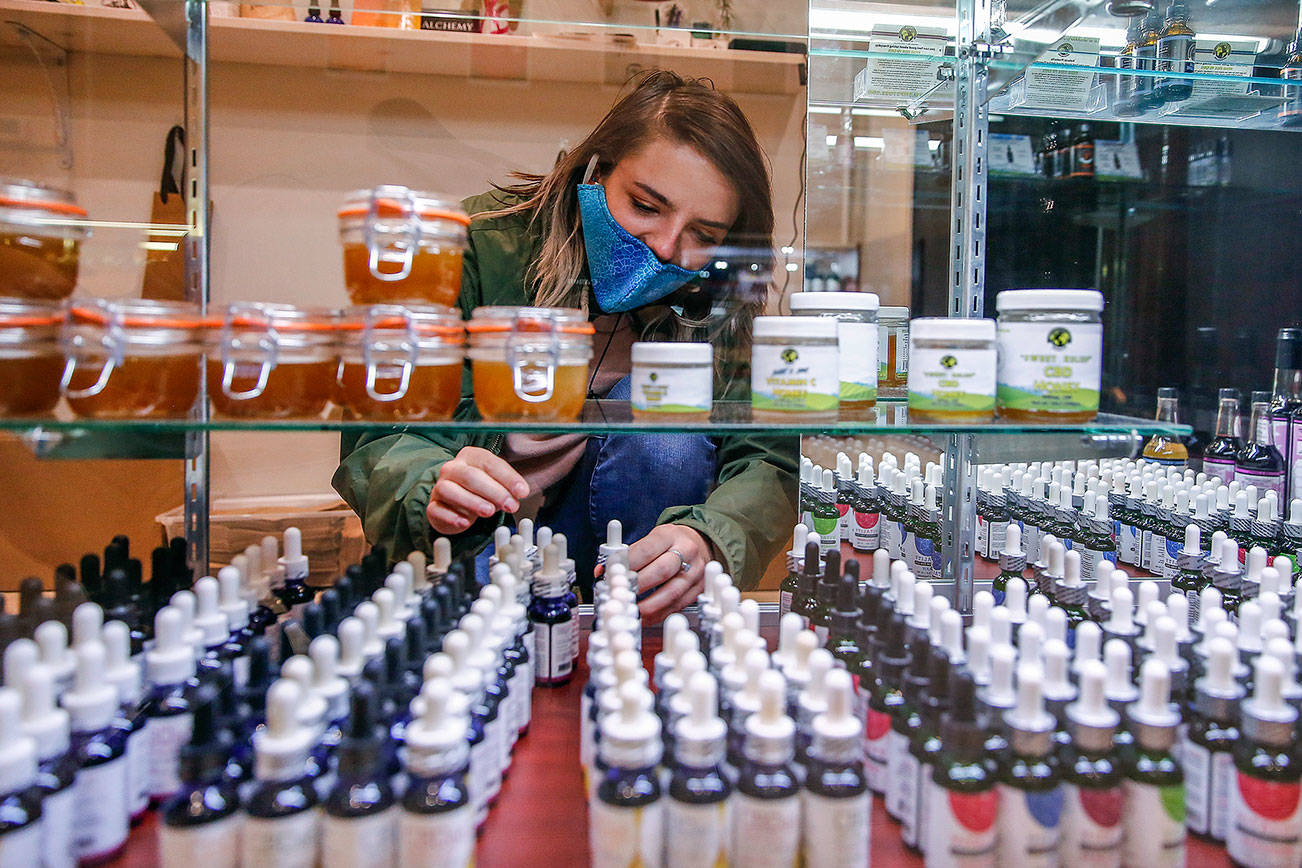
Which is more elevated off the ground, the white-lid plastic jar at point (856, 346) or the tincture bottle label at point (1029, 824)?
the white-lid plastic jar at point (856, 346)

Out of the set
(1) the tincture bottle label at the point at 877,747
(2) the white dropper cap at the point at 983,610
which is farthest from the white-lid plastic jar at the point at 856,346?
(1) the tincture bottle label at the point at 877,747

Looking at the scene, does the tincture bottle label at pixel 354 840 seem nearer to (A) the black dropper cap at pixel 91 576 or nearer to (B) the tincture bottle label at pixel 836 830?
(B) the tincture bottle label at pixel 836 830

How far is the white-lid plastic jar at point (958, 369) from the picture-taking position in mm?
1153

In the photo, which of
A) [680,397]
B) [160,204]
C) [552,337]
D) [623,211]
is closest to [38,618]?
[552,337]

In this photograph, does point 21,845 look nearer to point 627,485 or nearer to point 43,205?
point 43,205

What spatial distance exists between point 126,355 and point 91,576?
43 cm

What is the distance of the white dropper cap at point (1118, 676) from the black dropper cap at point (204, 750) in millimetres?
924

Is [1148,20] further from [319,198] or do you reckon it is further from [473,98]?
[319,198]

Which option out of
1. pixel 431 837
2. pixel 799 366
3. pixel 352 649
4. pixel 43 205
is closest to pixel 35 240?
pixel 43 205

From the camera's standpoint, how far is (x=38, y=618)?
1092 millimetres

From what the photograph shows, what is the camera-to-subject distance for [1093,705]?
901 millimetres

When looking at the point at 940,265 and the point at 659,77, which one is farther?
the point at 940,265

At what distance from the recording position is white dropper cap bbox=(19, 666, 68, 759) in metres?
0.84

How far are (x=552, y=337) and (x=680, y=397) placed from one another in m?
0.18
